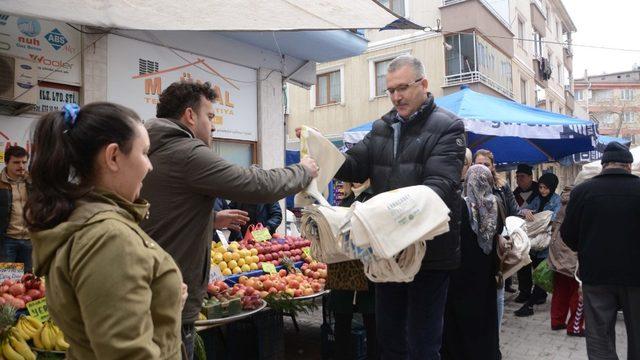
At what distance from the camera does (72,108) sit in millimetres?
1439

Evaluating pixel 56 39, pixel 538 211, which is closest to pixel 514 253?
pixel 538 211

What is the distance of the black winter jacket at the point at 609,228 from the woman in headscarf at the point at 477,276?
713 millimetres

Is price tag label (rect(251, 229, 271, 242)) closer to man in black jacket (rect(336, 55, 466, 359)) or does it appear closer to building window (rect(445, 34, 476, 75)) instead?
man in black jacket (rect(336, 55, 466, 359))

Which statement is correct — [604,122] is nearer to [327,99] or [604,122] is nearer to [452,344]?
[327,99]

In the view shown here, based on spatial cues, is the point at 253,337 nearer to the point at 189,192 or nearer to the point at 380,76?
the point at 189,192

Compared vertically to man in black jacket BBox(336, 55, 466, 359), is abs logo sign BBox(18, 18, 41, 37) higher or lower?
higher

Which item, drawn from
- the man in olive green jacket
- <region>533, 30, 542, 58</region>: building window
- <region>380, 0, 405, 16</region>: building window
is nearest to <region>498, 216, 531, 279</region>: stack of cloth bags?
the man in olive green jacket

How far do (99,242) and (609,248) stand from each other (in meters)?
3.97

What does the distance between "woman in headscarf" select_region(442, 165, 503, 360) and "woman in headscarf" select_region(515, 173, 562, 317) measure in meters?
3.41

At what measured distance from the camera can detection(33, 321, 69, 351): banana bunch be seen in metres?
3.14

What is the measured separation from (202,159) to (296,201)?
Answer: 800 mm

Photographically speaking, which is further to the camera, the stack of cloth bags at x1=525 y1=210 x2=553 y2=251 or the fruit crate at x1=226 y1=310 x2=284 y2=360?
the stack of cloth bags at x1=525 y1=210 x2=553 y2=251

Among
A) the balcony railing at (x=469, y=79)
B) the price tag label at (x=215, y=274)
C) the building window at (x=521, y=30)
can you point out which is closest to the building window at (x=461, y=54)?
the balcony railing at (x=469, y=79)

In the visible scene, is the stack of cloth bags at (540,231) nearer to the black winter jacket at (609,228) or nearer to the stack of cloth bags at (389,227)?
the black winter jacket at (609,228)
